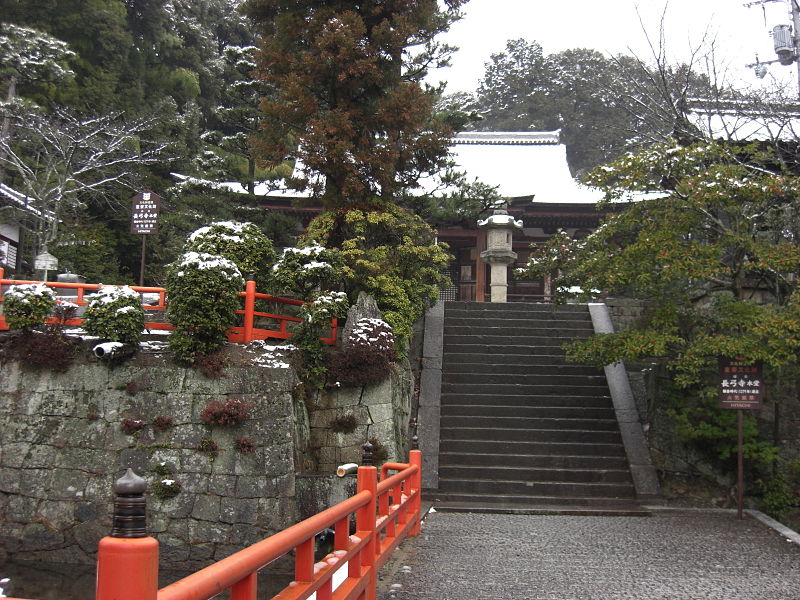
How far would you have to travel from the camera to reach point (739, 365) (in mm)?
9711

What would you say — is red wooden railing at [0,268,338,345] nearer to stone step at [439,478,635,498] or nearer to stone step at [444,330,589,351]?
stone step at [439,478,635,498]

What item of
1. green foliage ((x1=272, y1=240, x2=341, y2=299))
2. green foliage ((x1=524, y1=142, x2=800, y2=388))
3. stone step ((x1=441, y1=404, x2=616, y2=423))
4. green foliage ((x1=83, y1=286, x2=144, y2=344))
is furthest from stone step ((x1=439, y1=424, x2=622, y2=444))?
green foliage ((x1=83, y1=286, x2=144, y2=344))

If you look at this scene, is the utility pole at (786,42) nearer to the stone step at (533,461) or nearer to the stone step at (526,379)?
the stone step at (526,379)

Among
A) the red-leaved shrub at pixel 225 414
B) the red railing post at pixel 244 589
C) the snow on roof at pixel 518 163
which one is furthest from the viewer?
the snow on roof at pixel 518 163

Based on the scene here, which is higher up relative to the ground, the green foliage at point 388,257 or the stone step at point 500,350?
the green foliage at point 388,257

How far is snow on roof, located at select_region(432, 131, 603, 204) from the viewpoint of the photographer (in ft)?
74.6

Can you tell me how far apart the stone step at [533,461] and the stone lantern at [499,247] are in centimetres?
631

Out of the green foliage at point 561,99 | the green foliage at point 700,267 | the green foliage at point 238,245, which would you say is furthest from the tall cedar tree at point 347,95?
the green foliage at point 561,99

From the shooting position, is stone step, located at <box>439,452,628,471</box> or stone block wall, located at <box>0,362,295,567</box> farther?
stone step, located at <box>439,452,628,471</box>

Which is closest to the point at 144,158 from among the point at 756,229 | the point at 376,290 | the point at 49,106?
the point at 49,106

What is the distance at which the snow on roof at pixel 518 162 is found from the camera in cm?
2273

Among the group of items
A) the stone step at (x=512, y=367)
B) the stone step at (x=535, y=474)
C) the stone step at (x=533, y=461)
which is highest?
the stone step at (x=512, y=367)

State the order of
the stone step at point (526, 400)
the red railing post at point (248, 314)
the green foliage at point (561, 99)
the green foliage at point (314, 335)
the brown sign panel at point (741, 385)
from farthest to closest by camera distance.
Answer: the green foliage at point (561, 99), the stone step at point (526, 400), the green foliage at point (314, 335), the red railing post at point (248, 314), the brown sign panel at point (741, 385)

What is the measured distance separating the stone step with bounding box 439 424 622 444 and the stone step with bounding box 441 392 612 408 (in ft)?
2.43
